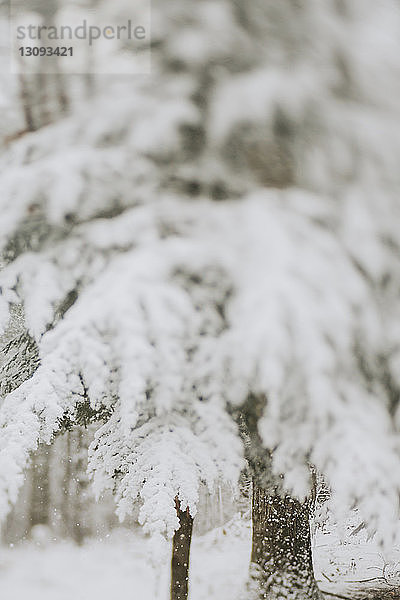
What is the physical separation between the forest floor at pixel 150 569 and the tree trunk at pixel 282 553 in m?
1.70

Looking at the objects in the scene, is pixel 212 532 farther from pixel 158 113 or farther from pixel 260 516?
pixel 158 113

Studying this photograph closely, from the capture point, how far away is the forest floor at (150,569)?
720cm

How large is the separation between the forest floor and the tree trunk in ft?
5.56

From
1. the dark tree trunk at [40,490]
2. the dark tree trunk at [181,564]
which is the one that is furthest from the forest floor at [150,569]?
the dark tree trunk at [181,564]

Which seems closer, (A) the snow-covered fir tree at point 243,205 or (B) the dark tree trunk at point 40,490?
(A) the snow-covered fir tree at point 243,205

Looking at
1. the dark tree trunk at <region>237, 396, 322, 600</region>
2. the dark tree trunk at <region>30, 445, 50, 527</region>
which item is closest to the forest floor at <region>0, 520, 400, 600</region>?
the dark tree trunk at <region>30, 445, 50, 527</region>

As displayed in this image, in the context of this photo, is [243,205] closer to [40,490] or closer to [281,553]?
[281,553]

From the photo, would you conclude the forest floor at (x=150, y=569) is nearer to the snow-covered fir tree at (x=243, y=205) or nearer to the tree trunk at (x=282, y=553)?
the tree trunk at (x=282, y=553)

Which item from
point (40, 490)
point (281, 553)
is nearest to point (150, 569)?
point (40, 490)

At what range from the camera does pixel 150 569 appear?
9250 mm

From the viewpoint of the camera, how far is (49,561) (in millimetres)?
10344

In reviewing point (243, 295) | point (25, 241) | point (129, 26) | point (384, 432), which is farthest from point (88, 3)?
point (384, 432)

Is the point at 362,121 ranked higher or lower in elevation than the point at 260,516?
higher

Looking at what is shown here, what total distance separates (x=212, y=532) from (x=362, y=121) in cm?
1147
